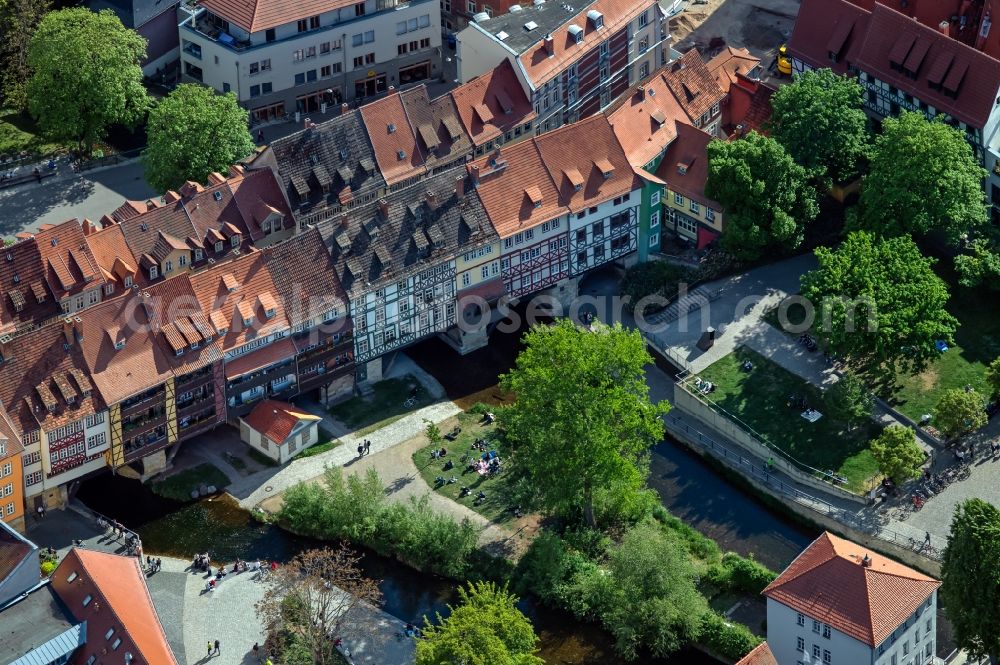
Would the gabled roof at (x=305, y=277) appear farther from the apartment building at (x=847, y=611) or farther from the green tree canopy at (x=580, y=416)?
the apartment building at (x=847, y=611)

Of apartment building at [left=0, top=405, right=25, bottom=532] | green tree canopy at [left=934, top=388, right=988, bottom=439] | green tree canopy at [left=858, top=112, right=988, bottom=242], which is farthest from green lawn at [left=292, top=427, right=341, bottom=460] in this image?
green tree canopy at [left=858, top=112, right=988, bottom=242]

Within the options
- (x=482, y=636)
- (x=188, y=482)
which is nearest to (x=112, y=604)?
(x=188, y=482)

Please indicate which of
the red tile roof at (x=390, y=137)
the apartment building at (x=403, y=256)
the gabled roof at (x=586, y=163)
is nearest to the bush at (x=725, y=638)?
the apartment building at (x=403, y=256)

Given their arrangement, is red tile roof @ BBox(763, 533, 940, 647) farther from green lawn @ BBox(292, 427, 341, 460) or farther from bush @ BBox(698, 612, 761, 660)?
green lawn @ BBox(292, 427, 341, 460)

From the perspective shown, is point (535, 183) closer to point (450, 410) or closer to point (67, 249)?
point (450, 410)

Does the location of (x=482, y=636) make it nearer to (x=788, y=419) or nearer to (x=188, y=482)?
(x=188, y=482)
